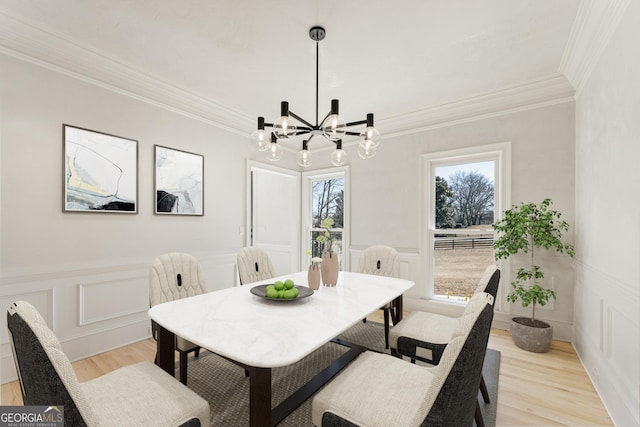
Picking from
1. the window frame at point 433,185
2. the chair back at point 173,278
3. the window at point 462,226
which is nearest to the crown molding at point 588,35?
the window frame at point 433,185

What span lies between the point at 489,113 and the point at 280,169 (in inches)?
116

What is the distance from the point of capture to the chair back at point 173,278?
6.68 feet

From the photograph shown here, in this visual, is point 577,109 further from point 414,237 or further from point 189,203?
point 189,203

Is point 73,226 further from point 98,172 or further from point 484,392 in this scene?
point 484,392

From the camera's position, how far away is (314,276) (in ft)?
7.06

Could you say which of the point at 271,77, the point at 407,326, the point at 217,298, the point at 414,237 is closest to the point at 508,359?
the point at 407,326

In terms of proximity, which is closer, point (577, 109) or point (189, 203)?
point (577, 109)

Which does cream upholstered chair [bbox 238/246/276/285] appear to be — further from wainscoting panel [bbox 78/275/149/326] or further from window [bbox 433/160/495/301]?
window [bbox 433/160/495/301]

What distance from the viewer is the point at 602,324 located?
2119mm

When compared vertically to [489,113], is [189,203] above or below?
below

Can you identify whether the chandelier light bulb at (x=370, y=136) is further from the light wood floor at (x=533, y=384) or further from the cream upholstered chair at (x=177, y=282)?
the light wood floor at (x=533, y=384)

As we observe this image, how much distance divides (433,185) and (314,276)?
2.45m

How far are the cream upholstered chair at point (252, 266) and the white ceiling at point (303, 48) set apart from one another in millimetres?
1745

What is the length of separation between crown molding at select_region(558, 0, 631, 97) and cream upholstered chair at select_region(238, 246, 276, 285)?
10.3 ft
